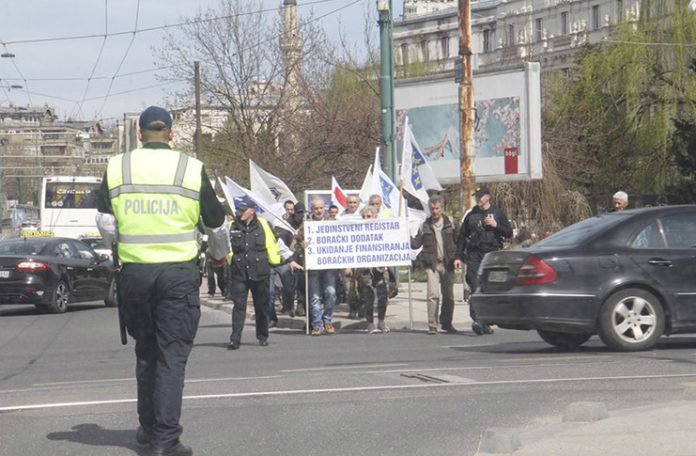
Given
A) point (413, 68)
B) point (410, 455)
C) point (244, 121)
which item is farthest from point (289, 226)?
point (413, 68)

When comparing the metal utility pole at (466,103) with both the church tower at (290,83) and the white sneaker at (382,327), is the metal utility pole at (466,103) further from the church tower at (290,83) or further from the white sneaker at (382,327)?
the church tower at (290,83)

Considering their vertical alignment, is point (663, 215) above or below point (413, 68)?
below

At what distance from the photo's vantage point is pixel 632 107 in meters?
Answer: 42.1

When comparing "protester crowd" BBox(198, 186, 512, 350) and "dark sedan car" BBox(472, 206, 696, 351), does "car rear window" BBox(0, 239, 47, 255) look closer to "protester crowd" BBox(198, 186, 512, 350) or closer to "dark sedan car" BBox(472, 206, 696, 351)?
"protester crowd" BBox(198, 186, 512, 350)

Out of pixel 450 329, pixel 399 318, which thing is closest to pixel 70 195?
pixel 399 318

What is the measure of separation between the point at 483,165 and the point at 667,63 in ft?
51.9

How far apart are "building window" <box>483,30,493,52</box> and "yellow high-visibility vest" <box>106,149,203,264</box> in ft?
281

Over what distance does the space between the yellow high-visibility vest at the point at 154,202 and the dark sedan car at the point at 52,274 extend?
15.8 m

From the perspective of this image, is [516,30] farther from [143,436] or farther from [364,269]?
[143,436]

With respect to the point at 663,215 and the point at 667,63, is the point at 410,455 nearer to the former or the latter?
the point at 663,215

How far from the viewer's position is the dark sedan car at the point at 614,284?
12.3 metres

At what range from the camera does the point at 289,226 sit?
1970 cm

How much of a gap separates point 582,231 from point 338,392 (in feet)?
14.2

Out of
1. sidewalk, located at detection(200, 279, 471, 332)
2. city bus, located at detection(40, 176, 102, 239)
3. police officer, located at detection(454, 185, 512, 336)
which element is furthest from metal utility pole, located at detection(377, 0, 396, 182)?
city bus, located at detection(40, 176, 102, 239)
